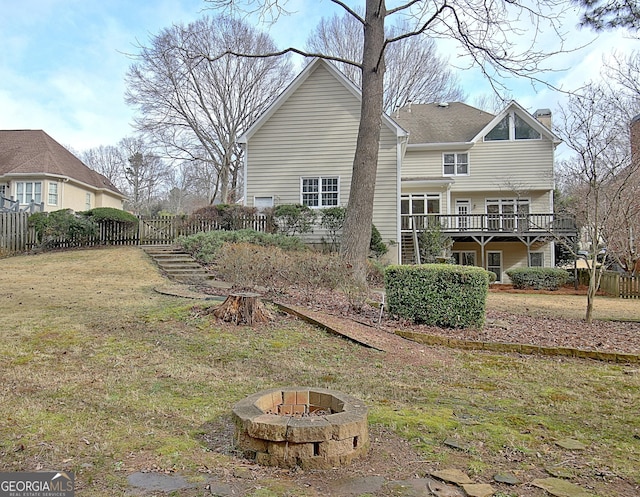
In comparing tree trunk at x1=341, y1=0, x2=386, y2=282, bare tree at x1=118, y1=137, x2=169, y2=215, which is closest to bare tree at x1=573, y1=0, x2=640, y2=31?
tree trunk at x1=341, y1=0, x2=386, y2=282

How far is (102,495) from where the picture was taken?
255cm

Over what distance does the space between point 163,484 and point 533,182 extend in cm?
2545

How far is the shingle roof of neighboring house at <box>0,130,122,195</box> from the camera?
27.1 m

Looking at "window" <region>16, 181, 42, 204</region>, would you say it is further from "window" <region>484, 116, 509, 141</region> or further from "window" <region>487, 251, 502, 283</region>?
"window" <region>484, 116, 509, 141</region>

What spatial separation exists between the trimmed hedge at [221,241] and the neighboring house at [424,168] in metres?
3.73

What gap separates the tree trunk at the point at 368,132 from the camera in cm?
1157

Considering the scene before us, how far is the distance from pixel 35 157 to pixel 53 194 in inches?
108

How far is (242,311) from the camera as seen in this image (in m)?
7.25

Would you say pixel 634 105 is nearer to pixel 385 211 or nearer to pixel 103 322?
pixel 385 211

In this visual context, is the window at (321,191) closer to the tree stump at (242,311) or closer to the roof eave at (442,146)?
the roof eave at (442,146)

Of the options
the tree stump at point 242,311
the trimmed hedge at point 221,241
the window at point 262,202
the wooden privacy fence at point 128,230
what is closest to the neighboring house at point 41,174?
the wooden privacy fence at point 128,230

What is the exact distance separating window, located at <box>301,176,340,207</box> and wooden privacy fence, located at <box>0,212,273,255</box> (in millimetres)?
2270

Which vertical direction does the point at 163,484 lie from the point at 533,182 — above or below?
below

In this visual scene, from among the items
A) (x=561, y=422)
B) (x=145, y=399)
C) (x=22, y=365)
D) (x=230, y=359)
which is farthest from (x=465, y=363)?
(x=22, y=365)
